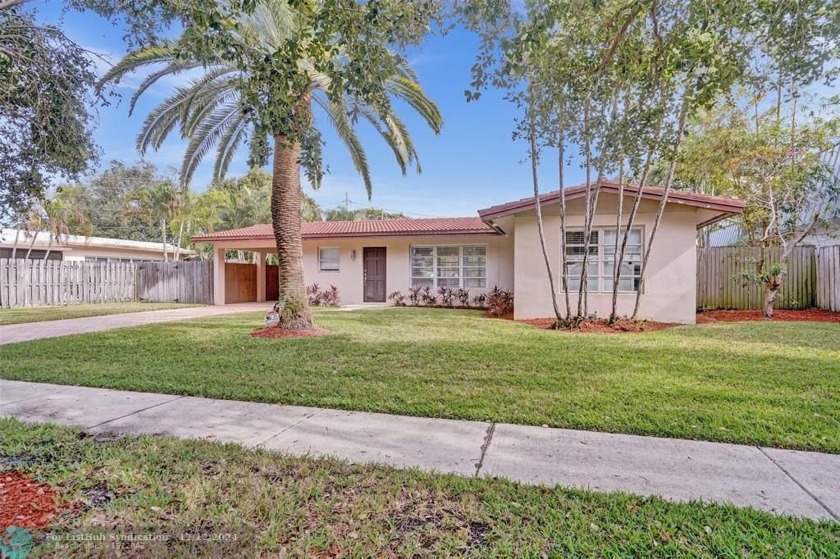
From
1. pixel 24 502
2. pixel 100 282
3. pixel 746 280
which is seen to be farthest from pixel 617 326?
pixel 100 282

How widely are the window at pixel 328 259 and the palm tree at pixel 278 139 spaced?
4969mm

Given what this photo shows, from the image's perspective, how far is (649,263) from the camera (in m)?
10.8

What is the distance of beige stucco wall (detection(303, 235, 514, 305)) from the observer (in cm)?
1550

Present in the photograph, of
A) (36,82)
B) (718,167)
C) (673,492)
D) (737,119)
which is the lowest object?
(673,492)

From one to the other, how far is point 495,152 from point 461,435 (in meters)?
17.2

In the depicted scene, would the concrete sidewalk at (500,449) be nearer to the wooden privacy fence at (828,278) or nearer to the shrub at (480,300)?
the shrub at (480,300)

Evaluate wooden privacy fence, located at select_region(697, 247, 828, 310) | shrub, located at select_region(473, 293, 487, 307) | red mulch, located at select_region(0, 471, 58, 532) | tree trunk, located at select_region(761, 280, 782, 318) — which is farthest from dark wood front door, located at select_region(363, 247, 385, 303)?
red mulch, located at select_region(0, 471, 58, 532)

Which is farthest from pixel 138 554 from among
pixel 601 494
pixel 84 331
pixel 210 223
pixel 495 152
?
pixel 210 223

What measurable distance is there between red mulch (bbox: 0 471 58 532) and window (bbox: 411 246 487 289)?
545 inches

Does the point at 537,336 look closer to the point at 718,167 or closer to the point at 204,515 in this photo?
the point at 204,515

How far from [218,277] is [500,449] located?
17.2 meters

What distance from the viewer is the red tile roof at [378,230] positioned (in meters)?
15.3

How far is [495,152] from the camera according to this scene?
1900cm

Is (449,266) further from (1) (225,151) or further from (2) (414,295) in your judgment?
(1) (225,151)
